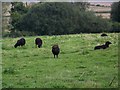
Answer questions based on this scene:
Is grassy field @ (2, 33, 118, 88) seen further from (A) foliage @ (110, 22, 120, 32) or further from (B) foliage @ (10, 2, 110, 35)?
(B) foliage @ (10, 2, 110, 35)

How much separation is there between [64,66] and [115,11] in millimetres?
6691

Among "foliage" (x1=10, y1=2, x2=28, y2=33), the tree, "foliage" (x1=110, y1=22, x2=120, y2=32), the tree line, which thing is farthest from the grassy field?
"foliage" (x1=10, y1=2, x2=28, y2=33)

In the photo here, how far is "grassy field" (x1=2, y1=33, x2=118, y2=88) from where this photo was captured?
8.94 m

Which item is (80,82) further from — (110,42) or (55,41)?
(55,41)

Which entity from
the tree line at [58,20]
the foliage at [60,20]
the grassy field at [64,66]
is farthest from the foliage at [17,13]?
the grassy field at [64,66]

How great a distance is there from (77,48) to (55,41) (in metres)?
2.57

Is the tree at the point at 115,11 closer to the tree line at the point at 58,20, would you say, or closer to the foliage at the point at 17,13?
the tree line at the point at 58,20

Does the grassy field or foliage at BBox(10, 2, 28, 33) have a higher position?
foliage at BBox(10, 2, 28, 33)

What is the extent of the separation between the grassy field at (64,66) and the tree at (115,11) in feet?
4.07

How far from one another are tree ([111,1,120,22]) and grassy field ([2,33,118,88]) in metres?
1.24

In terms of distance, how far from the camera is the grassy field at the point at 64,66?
8.94 m

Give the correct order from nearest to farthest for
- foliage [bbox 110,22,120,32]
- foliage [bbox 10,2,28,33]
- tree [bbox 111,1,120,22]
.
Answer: tree [bbox 111,1,120,22], foliage [bbox 110,22,120,32], foliage [bbox 10,2,28,33]

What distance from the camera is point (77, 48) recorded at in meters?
15.2

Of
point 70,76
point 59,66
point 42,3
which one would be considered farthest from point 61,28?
point 70,76
